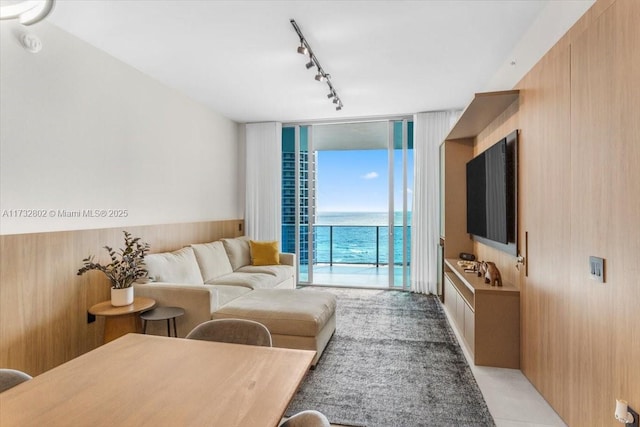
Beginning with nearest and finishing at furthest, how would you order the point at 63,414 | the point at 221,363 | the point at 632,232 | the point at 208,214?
the point at 63,414, the point at 221,363, the point at 632,232, the point at 208,214

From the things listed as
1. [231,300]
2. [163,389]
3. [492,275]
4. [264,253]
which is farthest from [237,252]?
[163,389]

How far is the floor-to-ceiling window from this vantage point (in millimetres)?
5340

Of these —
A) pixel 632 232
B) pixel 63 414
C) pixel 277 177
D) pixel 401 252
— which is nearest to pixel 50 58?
pixel 63 414

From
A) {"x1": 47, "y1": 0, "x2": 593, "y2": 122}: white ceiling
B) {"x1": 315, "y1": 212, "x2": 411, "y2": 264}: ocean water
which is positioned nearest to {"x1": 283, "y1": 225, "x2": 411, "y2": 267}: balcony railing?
{"x1": 315, "y1": 212, "x2": 411, "y2": 264}: ocean water

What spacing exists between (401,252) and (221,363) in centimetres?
465

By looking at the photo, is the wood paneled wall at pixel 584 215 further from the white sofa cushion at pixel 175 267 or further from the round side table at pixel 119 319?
the white sofa cushion at pixel 175 267

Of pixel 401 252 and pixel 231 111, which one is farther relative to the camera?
pixel 401 252

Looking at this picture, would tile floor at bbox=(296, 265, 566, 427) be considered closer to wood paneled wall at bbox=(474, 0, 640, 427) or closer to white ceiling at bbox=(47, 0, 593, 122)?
wood paneled wall at bbox=(474, 0, 640, 427)

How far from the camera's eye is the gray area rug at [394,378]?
206 cm

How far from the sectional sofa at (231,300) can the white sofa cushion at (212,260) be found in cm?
1

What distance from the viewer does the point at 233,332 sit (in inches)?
65.8

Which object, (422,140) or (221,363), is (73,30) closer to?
(221,363)

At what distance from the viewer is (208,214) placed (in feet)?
16.0

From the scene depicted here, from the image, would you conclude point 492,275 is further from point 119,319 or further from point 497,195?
point 119,319
